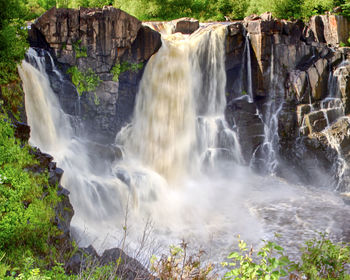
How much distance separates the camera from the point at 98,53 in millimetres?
16578

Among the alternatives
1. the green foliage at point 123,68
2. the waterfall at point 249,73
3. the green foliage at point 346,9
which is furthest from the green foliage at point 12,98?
the green foliage at point 346,9

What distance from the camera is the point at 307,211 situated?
14633mm

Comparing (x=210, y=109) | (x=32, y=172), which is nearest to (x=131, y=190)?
(x=32, y=172)

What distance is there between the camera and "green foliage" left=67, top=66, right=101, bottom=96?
647 inches

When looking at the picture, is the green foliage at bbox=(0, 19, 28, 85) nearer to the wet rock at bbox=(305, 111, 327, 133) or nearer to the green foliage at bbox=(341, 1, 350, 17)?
the wet rock at bbox=(305, 111, 327, 133)

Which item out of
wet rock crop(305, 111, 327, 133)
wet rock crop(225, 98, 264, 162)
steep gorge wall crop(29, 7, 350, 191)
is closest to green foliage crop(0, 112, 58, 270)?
steep gorge wall crop(29, 7, 350, 191)

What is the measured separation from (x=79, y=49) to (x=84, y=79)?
1.46 metres

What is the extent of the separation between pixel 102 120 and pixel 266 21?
10.5m

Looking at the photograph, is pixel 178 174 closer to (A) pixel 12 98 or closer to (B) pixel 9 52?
(A) pixel 12 98

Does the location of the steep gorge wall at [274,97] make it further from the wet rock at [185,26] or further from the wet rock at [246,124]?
the wet rock at [185,26]

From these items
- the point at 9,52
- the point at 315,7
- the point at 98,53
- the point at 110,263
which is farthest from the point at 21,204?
the point at 315,7

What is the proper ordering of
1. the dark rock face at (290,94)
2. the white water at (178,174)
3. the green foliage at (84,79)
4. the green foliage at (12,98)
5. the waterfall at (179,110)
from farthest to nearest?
1. the dark rock face at (290,94)
2. the waterfall at (179,110)
3. the green foliage at (84,79)
4. the white water at (178,174)
5. the green foliage at (12,98)

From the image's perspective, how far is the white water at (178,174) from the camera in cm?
1272

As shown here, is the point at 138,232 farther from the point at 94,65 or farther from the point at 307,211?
the point at 94,65
